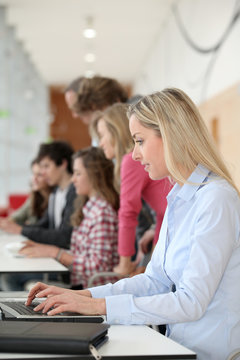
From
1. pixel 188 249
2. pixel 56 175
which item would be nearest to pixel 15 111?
pixel 56 175

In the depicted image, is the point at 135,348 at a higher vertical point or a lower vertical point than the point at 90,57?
lower

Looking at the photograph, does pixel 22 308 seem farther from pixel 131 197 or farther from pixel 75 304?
pixel 131 197

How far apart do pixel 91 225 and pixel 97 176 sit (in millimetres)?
367

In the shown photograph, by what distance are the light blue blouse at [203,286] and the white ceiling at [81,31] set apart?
714cm

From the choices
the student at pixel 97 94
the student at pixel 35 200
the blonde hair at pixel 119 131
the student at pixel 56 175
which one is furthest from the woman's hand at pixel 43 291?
the student at pixel 35 200

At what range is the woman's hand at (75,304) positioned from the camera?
1.70 metres

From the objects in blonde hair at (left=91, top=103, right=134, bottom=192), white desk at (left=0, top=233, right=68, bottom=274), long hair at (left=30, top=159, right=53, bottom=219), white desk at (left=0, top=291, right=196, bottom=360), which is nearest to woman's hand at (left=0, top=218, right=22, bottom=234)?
white desk at (left=0, top=233, right=68, bottom=274)

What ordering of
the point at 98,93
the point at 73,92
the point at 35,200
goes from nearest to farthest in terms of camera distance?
the point at 98,93
the point at 73,92
the point at 35,200

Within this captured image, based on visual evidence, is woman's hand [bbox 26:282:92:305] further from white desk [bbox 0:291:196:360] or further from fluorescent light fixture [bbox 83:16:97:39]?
fluorescent light fixture [bbox 83:16:97:39]

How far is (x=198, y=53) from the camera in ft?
22.3

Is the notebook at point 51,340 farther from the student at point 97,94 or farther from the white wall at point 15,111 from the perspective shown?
the white wall at point 15,111

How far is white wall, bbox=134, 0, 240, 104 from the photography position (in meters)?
5.35

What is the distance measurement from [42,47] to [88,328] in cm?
1062

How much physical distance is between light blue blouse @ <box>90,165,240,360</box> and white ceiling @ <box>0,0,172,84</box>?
23.4 ft
